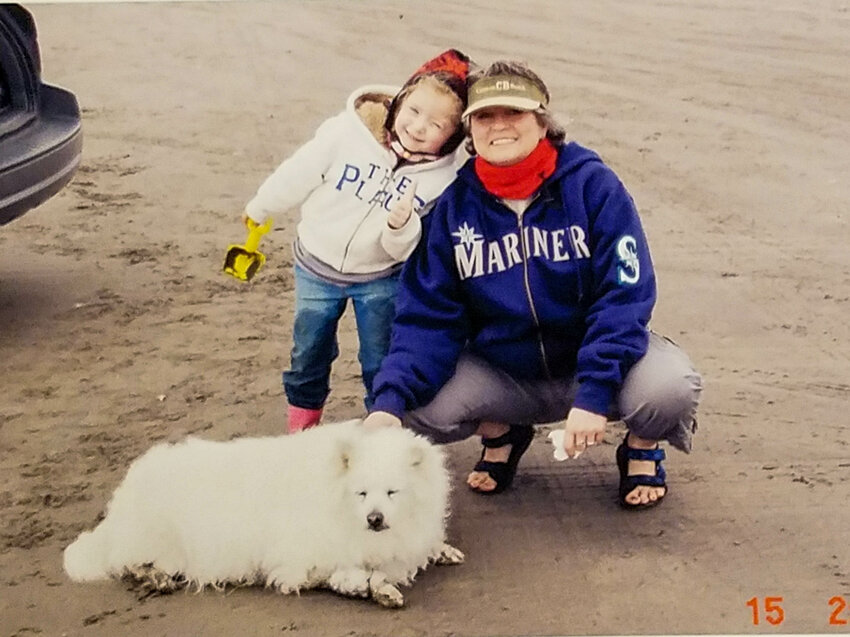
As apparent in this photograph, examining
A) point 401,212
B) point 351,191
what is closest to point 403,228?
point 401,212

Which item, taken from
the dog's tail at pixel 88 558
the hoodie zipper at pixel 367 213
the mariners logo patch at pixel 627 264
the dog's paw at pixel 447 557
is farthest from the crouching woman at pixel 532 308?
the dog's tail at pixel 88 558

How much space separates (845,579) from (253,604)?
930 mm

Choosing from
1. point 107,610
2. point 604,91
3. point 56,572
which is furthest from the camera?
point 604,91

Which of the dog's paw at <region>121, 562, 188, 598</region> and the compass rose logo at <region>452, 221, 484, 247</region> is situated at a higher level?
the compass rose logo at <region>452, 221, 484, 247</region>

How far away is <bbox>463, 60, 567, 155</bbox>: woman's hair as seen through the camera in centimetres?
198

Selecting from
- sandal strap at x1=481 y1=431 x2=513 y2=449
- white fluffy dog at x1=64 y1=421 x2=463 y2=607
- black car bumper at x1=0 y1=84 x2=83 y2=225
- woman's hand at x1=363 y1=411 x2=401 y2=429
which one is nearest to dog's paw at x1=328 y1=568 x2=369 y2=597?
white fluffy dog at x1=64 y1=421 x2=463 y2=607

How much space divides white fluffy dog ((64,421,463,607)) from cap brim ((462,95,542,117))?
563 mm

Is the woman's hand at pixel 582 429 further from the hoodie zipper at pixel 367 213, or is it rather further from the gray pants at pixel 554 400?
the hoodie zipper at pixel 367 213

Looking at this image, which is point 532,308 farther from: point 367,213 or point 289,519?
point 289,519

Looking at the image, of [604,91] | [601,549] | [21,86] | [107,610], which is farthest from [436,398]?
[604,91]

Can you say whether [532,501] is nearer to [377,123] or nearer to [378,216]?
[378,216]

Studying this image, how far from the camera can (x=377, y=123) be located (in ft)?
7.08
